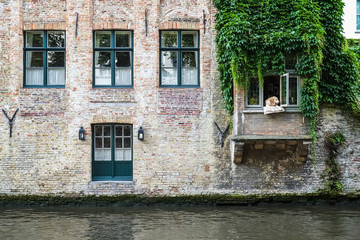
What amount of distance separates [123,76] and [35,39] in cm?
325

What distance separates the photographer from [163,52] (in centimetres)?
1445

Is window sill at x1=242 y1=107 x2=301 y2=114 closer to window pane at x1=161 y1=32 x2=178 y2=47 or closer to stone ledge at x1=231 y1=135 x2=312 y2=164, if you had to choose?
stone ledge at x1=231 y1=135 x2=312 y2=164

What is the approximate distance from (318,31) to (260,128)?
11.4ft

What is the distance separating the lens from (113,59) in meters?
14.4

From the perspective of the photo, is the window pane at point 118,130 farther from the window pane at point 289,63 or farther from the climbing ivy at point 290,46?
the window pane at point 289,63

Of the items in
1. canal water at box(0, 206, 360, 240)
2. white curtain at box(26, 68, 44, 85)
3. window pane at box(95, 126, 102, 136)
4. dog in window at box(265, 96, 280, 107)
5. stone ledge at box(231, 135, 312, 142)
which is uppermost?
white curtain at box(26, 68, 44, 85)

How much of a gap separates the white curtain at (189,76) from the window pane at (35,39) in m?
4.90

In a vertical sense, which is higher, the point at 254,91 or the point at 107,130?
the point at 254,91

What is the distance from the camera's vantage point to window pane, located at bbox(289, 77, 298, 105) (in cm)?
1342

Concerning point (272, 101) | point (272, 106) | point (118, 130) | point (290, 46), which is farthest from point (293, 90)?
point (118, 130)

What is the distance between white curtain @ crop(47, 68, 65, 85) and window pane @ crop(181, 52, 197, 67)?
407 centimetres

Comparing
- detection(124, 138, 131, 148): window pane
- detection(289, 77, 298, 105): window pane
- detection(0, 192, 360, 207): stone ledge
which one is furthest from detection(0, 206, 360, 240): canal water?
detection(289, 77, 298, 105): window pane

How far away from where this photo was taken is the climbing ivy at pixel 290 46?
43.0 ft

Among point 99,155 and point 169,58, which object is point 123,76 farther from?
point 99,155
